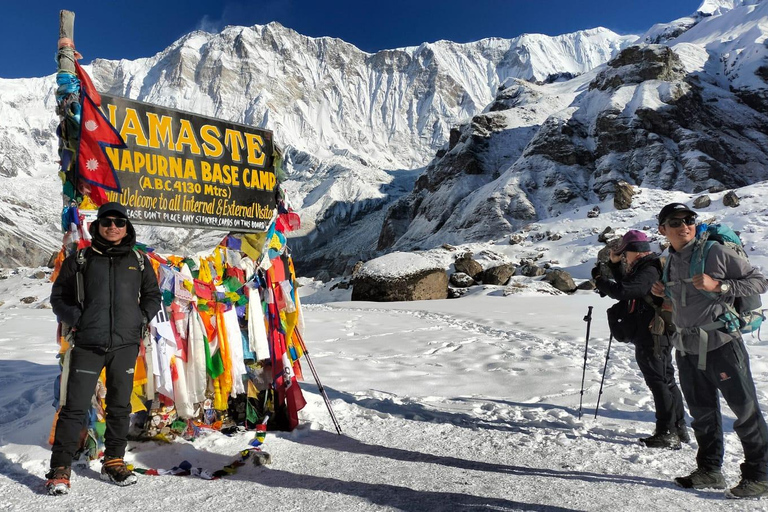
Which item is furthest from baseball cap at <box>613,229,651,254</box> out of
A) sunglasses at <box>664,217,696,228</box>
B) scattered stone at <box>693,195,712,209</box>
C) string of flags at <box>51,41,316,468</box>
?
scattered stone at <box>693,195,712,209</box>

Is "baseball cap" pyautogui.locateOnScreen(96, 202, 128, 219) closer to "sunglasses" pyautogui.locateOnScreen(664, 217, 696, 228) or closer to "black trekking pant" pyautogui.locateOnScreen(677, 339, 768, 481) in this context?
"sunglasses" pyautogui.locateOnScreen(664, 217, 696, 228)

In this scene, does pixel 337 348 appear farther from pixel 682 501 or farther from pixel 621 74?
pixel 621 74

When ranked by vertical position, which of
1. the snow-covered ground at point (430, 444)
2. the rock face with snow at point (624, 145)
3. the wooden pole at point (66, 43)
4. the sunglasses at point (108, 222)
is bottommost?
the snow-covered ground at point (430, 444)

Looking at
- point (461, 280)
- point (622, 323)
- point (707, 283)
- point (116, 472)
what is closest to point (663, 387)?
point (622, 323)

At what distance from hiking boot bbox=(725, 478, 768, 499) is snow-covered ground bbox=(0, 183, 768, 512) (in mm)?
72

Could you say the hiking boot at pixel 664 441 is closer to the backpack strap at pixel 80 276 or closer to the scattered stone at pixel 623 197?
the backpack strap at pixel 80 276

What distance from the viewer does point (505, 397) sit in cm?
600

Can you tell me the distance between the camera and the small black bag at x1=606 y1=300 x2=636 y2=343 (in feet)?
14.4

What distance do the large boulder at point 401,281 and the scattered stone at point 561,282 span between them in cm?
530

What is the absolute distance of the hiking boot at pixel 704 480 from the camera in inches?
130

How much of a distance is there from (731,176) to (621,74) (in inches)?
896

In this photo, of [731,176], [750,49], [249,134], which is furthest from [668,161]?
[249,134]

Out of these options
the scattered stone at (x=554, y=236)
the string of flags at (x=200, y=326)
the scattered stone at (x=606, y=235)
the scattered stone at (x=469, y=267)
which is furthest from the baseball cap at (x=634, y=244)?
the scattered stone at (x=554, y=236)

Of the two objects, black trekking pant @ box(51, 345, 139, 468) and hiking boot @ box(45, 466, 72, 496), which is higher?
black trekking pant @ box(51, 345, 139, 468)
